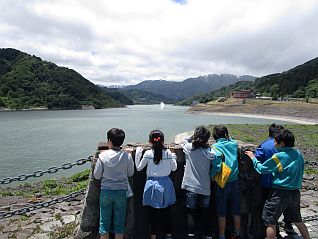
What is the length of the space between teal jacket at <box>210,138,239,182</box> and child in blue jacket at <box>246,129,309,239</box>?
34 cm

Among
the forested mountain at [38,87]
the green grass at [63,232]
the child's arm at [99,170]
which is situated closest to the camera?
the child's arm at [99,170]

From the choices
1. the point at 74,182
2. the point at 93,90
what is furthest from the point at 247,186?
the point at 93,90

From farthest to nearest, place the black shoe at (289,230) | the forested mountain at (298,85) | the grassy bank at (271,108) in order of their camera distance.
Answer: the forested mountain at (298,85) → the grassy bank at (271,108) → the black shoe at (289,230)

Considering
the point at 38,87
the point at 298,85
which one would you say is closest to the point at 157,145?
the point at 298,85

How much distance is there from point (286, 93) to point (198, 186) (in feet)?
431

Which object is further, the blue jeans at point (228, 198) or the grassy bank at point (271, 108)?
the grassy bank at point (271, 108)

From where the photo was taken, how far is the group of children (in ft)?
14.7

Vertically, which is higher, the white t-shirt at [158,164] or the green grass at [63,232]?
the white t-shirt at [158,164]

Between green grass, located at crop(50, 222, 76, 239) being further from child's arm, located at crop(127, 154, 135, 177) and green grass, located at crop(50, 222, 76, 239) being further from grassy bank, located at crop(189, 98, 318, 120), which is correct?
grassy bank, located at crop(189, 98, 318, 120)

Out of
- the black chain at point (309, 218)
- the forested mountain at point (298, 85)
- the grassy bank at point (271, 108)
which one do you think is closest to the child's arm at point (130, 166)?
the black chain at point (309, 218)

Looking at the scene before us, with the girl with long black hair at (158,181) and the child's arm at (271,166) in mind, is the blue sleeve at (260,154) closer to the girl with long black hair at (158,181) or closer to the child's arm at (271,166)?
the child's arm at (271,166)

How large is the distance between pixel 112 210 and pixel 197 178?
1.38m

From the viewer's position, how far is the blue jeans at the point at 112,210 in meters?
4.48

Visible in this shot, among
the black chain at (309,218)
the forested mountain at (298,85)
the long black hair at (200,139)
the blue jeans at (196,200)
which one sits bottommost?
the black chain at (309,218)
